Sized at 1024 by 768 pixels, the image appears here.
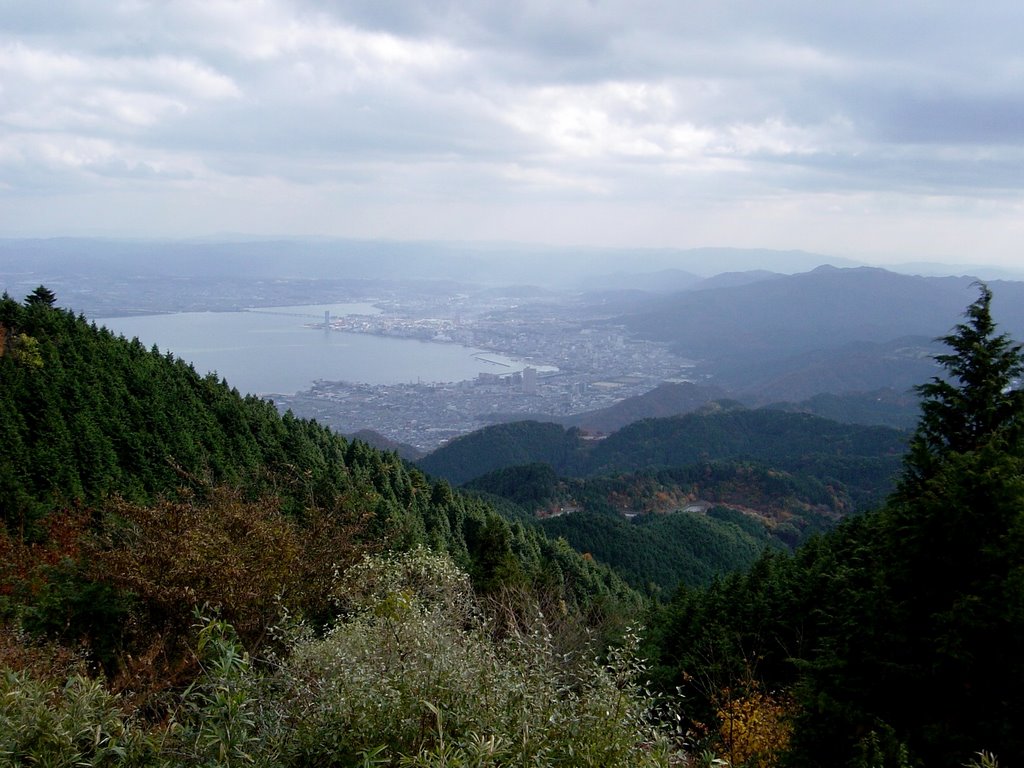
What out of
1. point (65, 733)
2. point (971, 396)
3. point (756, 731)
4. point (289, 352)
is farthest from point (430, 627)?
point (289, 352)

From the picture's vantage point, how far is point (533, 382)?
11662 cm

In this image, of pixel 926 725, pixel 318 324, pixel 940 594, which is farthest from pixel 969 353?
pixel 318 324

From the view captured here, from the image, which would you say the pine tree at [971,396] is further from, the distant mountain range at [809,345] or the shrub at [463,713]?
the distant mountain range at [809,345]

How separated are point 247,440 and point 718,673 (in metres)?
17.3

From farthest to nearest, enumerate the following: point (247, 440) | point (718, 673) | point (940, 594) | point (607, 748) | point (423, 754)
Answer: point (247, 440) < point (718, 673) < point (940, 594) < point (607, 748) < point (423, 754)

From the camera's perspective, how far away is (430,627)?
603cm

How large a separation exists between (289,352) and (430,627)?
110942 mm

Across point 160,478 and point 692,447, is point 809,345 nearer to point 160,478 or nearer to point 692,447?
point 692,447

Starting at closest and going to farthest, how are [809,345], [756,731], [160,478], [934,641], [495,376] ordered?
1. [934,641]
2. [756,731]
3. [160,478]
4. [495,376]
5. [809,345]

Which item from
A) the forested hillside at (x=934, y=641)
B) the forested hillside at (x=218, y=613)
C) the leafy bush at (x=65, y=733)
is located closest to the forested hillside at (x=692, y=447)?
the forested hillside at (x=218, y=613)

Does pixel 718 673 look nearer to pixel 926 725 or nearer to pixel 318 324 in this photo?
pixel 926 725

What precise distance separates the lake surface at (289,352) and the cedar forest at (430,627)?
231 feet

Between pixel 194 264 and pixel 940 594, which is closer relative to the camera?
pixel 940 594

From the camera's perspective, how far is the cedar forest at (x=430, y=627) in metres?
3.88
